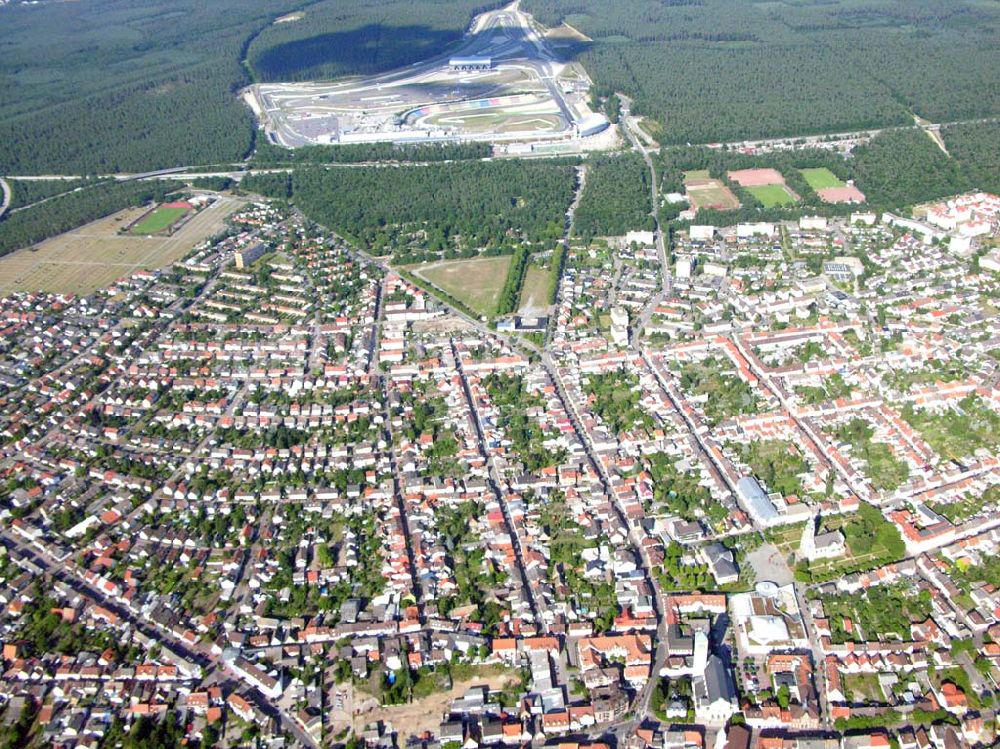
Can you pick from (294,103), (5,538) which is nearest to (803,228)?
(5,538)

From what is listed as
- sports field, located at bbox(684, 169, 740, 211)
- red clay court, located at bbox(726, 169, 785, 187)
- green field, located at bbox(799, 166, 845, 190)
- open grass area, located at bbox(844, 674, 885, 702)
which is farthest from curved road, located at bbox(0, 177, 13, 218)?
open grass area, located at bbox(844, 674, 885, 702)

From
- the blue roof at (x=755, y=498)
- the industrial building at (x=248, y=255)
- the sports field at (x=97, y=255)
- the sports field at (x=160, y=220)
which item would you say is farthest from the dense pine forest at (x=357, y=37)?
the blue roof at (x=755, y=498)

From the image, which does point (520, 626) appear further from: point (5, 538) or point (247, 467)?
point (5, 538)

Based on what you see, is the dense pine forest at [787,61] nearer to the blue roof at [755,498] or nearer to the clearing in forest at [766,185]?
the clearing in forest at [766,185]

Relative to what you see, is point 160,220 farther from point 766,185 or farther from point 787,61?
point 787,61

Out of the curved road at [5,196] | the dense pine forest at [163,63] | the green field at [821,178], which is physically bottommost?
the green field at [821,178]

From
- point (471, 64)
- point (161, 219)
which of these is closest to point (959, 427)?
point (161, 219)
